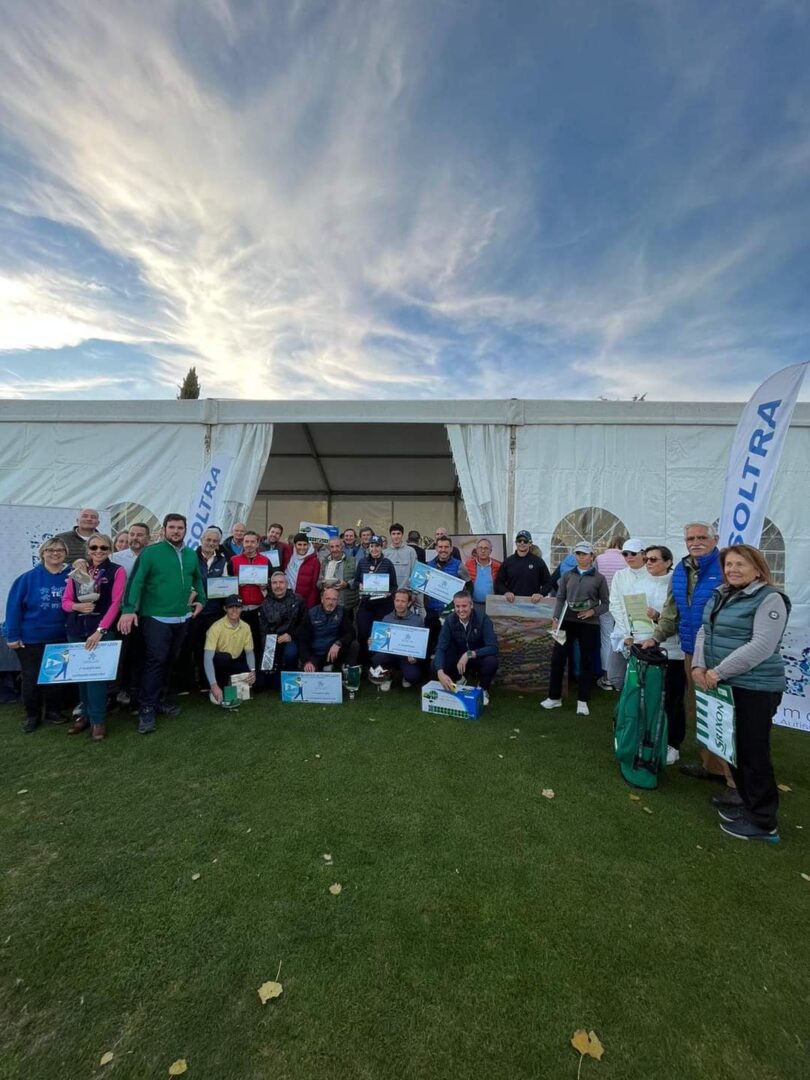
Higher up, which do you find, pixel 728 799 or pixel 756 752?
pixel 756 752

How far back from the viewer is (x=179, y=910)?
2.07 meters

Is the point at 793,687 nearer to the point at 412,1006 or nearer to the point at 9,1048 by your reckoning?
the point at 412,1006

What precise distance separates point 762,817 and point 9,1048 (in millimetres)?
3357

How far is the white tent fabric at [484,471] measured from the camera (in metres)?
7.55

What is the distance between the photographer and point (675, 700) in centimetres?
356

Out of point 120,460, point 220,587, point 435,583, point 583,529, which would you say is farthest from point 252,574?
point 583,529

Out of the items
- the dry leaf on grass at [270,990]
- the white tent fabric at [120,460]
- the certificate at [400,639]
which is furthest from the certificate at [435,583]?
the white tent fabric at [120,460]

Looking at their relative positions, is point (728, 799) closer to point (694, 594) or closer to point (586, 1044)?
point (694, 594)

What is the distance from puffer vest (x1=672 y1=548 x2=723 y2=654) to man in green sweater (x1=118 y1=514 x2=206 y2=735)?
3798 millimetres

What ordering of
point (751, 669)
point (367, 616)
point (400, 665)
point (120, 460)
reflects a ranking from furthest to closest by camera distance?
point (120, 460), point (367, 616), point (400, 665), point (751, 669)

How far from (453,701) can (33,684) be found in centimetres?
341

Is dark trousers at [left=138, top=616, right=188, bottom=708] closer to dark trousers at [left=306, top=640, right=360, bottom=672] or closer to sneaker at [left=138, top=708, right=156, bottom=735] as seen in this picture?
sneaker at [left=138, top=708, right=156, bottom=735]

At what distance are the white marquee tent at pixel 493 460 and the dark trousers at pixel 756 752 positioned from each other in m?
4.84

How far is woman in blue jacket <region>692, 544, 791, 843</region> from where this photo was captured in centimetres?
256
